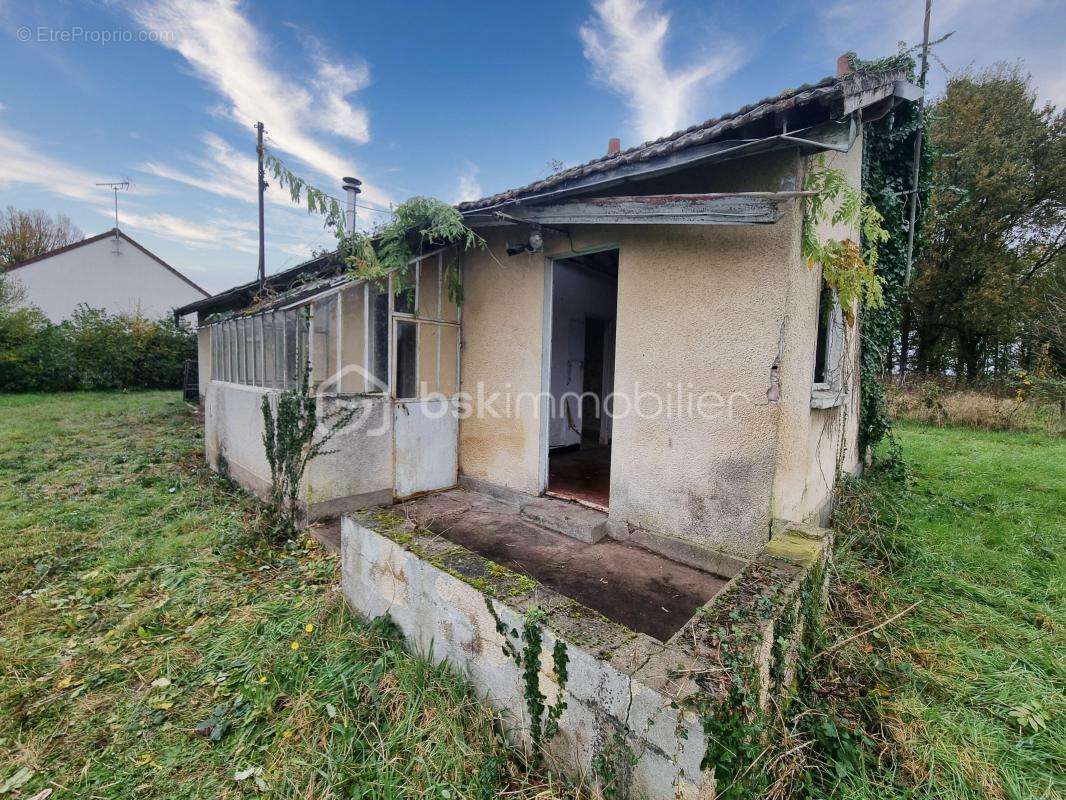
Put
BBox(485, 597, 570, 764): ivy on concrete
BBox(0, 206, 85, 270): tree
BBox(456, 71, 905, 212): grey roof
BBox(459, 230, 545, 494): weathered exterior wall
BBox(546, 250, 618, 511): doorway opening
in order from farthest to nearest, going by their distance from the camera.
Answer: BBox(0, 206, 85, 270): tree < BBox(546, 250, 618, 511): doorway opening < BBox(459, 230, 545, 494): weathered exterior wall < BBox(456, 71, 905, 212): grey roof < BBox(485, 597, 570, 764): ivy on concrete

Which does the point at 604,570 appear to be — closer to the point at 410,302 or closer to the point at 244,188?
the point at 410,302

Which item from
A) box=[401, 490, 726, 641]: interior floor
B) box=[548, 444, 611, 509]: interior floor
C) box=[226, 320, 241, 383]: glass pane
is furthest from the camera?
box=[226, 320, 241, 383]: glass pane

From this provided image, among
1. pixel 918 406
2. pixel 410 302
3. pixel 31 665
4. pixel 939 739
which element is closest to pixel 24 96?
pixel 410 302

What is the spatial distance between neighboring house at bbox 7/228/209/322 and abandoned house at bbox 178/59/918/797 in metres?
23.1

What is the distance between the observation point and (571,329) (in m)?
8.71

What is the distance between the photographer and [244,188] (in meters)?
13.6

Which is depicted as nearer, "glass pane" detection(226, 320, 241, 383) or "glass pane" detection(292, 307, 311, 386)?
"glass pane" detection(292, 307, 311, 386)

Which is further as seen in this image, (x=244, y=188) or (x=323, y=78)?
(x=244, y=188)

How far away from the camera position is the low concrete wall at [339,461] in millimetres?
5285

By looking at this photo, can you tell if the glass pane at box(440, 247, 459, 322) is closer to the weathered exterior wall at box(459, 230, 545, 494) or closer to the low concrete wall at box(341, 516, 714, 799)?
the weathered exterior wall at box(459, 230, 545, 494)

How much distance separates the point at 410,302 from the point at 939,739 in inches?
244

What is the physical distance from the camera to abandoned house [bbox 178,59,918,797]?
2.44m

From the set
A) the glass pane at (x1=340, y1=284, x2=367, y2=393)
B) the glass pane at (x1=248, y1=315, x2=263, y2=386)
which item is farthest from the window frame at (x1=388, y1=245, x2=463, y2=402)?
the glass pane at (x1=248, y1=315, x2=263, y2=386)

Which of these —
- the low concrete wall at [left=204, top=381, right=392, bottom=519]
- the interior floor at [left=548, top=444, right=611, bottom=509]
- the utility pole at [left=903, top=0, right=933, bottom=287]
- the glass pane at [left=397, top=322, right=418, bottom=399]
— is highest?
the utility pole at [left=903, top=0, right=933, bottom=287]
